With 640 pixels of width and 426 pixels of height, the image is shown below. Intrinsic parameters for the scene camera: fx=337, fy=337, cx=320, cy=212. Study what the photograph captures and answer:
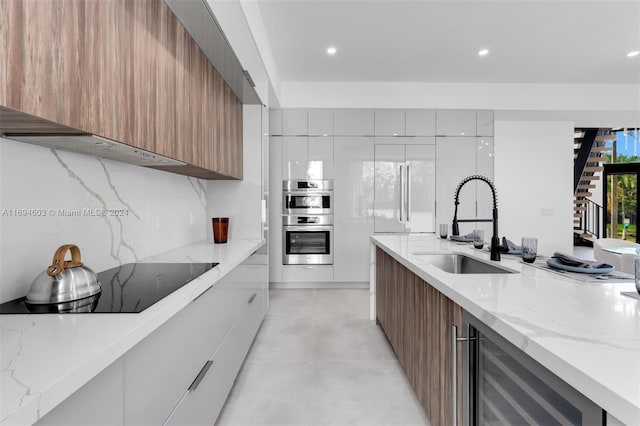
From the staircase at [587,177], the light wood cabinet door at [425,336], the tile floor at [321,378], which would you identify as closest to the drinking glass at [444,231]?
the light wood cabinet door at [425,336]

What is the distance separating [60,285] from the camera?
1098mm

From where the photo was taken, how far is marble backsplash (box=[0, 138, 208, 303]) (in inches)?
46.4

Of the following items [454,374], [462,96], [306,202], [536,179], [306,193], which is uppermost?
[462,96]

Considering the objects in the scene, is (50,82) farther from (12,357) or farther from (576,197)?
(576,197)

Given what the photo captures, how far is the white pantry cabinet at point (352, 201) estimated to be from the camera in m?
4.67

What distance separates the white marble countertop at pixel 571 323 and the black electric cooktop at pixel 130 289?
1048 mm

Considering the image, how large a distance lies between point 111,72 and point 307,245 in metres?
3.65

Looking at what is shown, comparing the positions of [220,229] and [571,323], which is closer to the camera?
[571,323]

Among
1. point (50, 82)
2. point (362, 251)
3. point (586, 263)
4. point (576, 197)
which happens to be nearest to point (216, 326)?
point (50, 82)

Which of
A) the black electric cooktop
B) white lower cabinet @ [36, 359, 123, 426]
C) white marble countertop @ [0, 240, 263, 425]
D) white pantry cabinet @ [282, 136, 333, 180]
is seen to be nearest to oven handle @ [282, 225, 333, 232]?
white pantry cabinet @ [282, 136, 333, 180]

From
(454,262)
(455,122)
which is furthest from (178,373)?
(455,122)

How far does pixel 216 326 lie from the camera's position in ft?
5.47

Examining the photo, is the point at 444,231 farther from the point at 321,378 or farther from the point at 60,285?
the point at 60,285

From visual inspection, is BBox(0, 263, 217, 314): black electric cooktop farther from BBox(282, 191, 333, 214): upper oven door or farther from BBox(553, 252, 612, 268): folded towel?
BBox(282, 191, 333, 214): upper oven door
